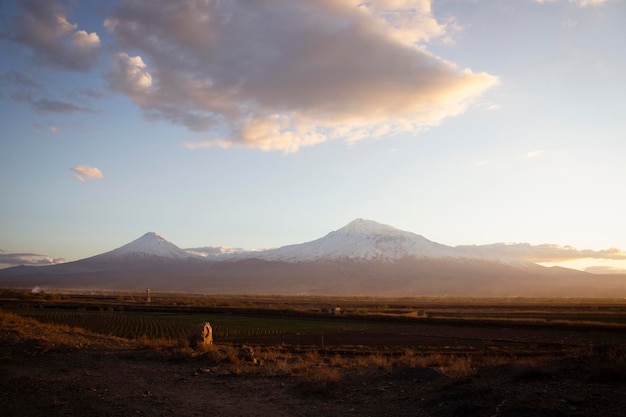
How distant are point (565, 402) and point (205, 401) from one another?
23.7 ft

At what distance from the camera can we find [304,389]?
10992 mm

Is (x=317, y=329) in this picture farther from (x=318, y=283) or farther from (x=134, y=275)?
(x=134, y=275)

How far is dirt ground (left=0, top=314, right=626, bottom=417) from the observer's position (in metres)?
8.39

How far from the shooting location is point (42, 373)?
12.8m

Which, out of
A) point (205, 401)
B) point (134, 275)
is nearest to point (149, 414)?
point (205, 401)

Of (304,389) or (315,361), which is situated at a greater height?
(304,389)

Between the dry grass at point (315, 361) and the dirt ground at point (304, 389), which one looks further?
the dry grass at point (315, 361)

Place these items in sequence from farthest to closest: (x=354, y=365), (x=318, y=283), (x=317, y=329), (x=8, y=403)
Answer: (x=318, y=283) < (x=317, y=329) < (x=354, y=365) < (x=8, y=403)

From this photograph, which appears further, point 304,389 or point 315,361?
point 315,361

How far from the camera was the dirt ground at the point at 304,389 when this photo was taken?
839 cm

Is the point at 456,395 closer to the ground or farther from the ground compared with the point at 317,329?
farther from the ground

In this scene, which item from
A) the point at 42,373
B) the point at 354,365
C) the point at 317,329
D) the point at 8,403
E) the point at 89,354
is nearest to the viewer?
the point at 8,403

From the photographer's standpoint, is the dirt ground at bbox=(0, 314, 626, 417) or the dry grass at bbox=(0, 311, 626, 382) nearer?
the dirt ground at bbox=(0, 314, 626, 417)

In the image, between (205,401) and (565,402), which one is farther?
(205,401)
